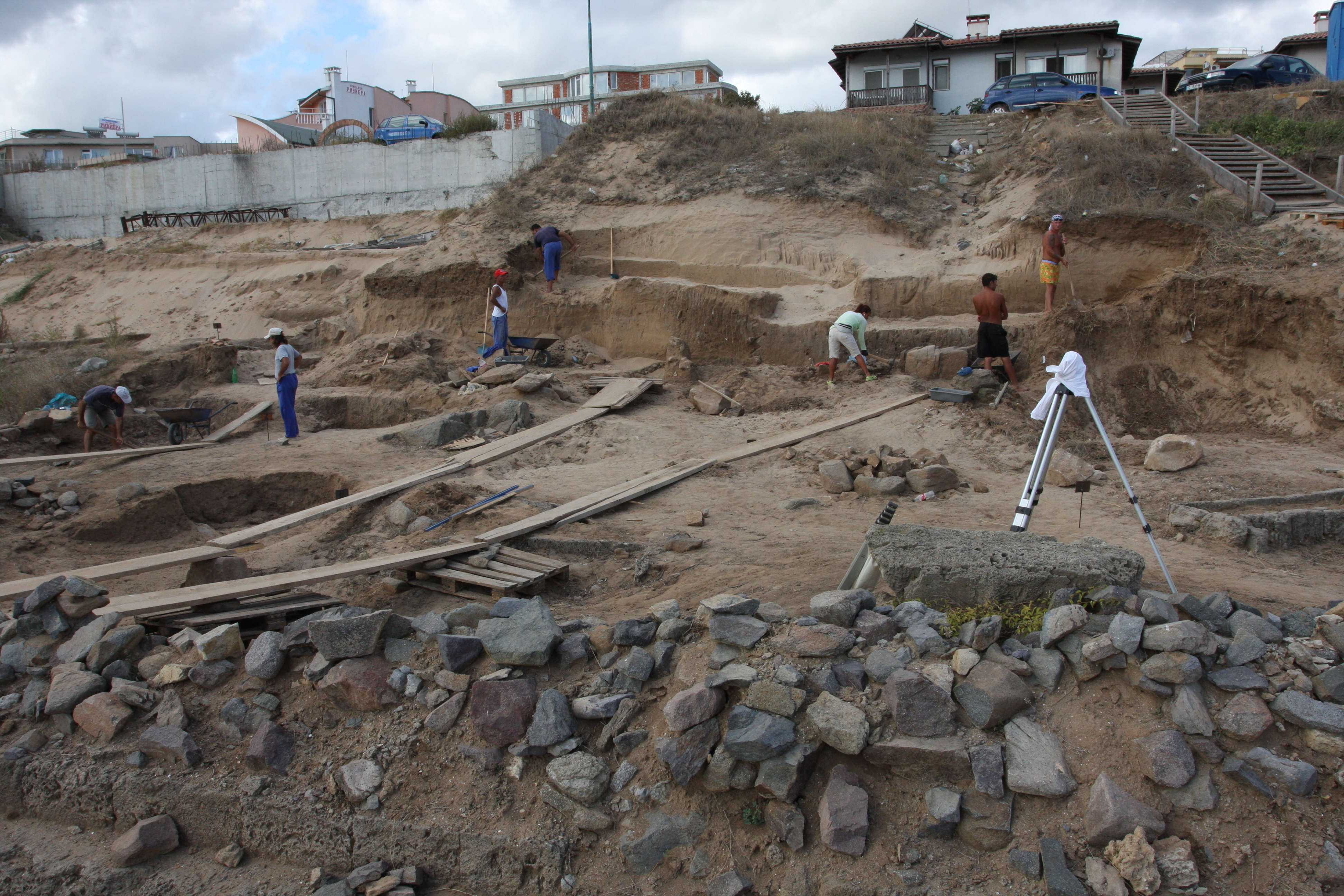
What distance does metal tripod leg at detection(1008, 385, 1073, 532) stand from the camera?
4.57m

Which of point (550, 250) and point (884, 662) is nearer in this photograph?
point (884, 662)

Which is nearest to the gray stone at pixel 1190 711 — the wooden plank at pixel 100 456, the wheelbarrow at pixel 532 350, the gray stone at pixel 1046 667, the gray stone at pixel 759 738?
the gray stone at pixel 1046 667

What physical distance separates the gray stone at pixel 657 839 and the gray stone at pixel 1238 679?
2.10 m

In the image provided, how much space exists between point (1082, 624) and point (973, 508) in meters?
3.28

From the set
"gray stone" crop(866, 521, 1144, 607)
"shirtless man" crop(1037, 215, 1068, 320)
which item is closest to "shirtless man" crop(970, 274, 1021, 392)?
"shirtless man" crop(1037, 215, 1068, 320)

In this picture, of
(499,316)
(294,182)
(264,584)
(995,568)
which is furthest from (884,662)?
(294,182)

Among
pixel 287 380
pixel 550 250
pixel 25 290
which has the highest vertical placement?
pixel 25 290

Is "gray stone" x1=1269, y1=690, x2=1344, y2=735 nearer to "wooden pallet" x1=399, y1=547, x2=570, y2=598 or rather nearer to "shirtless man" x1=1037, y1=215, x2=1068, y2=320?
"wooden pallet" x1=399, y1=547, x2=570, y2=598

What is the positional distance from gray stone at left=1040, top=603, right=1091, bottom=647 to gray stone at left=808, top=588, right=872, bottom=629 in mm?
788

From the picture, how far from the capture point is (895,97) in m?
26.1

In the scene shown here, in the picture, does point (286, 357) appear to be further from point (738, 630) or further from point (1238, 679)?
point (1238, 679)

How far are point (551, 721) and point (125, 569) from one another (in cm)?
370

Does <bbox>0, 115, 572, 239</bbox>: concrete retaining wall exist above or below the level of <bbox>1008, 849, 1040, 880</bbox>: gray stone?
above

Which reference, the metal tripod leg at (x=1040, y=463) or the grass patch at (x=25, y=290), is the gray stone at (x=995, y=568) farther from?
the grass patch at (x=25, y=290)
